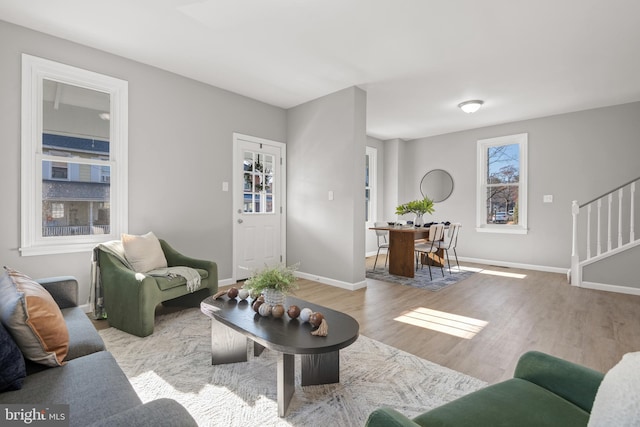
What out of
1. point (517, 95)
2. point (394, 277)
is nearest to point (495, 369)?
point (394, 277)

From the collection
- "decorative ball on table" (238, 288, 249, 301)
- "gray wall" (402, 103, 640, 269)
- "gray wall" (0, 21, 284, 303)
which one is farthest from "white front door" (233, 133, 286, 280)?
"gray wall" (402, 103, 640, 269)

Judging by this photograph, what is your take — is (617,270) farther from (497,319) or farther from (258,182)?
(258,182)

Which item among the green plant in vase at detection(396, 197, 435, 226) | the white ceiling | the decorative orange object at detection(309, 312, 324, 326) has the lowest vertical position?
the decorative orange object at detection(309, 312, 324, 326)

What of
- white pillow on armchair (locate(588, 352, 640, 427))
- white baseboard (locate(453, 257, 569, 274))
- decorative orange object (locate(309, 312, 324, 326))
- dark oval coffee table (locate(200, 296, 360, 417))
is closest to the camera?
A: white pillow on armchair (locate(588, 352, 640, 427))

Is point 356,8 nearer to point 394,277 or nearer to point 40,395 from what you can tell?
point 40,395

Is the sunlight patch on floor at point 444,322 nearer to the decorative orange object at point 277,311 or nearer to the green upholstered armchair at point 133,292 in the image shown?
the decorative orange object at point 277,311

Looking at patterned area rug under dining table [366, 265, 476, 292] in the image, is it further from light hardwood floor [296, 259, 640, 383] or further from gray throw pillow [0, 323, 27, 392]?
gray throw pillow [0, 323, 27, 392]

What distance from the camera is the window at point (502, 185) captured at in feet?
19.1

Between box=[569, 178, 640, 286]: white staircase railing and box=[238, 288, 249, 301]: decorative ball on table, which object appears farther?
box=[569, 178, 640, 286]: white staircase railing

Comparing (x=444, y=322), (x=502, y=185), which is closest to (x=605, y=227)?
(x=502, y=185)

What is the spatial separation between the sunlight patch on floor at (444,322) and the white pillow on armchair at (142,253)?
8.32ft

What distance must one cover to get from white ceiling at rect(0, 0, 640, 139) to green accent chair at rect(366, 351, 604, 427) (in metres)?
2.69

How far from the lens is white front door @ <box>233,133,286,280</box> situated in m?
4.56

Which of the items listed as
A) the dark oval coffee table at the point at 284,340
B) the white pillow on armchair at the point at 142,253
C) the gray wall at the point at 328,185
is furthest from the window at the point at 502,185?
the white pillow on armchair at the point at 142,253
